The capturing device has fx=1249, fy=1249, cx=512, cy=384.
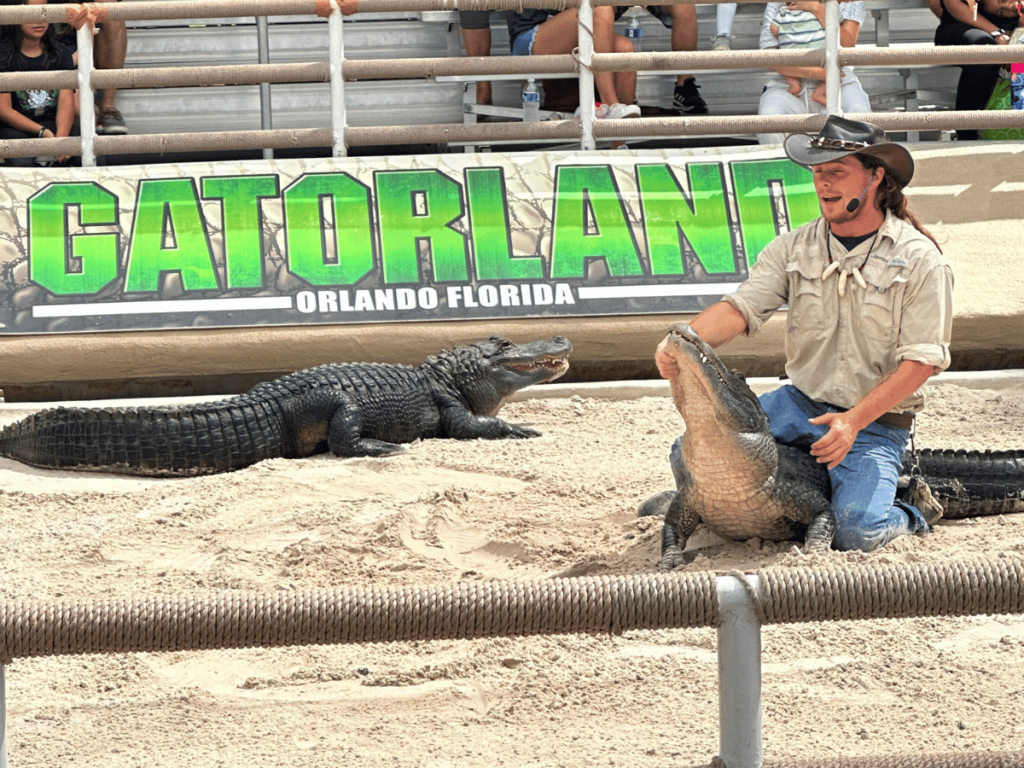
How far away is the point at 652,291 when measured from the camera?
258 inches

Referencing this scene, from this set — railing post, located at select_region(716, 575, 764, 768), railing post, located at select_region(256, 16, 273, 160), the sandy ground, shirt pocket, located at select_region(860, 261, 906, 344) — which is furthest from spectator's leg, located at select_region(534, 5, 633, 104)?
railing post, located at select_region(716, 575, 764, 768)

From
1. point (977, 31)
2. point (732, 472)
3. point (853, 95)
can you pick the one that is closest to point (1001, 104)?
point (977, 31)

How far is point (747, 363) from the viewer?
21.6ft

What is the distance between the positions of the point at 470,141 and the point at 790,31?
7.03 ft

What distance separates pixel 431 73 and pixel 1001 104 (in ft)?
11.6

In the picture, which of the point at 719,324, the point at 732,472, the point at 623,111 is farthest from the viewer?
the point at 623,111

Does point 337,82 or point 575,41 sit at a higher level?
point 575,41

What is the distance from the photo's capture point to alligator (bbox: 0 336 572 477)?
5.39 meters

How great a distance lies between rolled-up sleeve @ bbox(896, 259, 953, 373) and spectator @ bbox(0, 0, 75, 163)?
563cm

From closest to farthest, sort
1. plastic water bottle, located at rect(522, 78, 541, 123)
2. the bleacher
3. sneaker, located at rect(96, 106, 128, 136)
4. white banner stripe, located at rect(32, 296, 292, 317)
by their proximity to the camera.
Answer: white banner stripe, located at rect(32, 296, 292, 317) → sneaker, located at rect(96, 106, 128, 136) → plastic water bottle, located at rect(522, 78, 541, 123) → the bleacher

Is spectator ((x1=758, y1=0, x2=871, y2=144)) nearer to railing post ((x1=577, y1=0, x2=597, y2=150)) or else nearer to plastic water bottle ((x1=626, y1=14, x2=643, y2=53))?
plastic water bottle ((x1=626, y1=14, x2=643, y2=53))

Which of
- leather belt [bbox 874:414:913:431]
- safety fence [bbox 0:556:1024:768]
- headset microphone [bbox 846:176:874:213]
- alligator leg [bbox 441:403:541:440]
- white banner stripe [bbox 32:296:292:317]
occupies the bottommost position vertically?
alligator leg [bbox 441:403:541:440]

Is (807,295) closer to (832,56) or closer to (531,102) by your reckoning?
(832,56)

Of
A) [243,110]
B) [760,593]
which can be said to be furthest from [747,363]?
[760,593]
